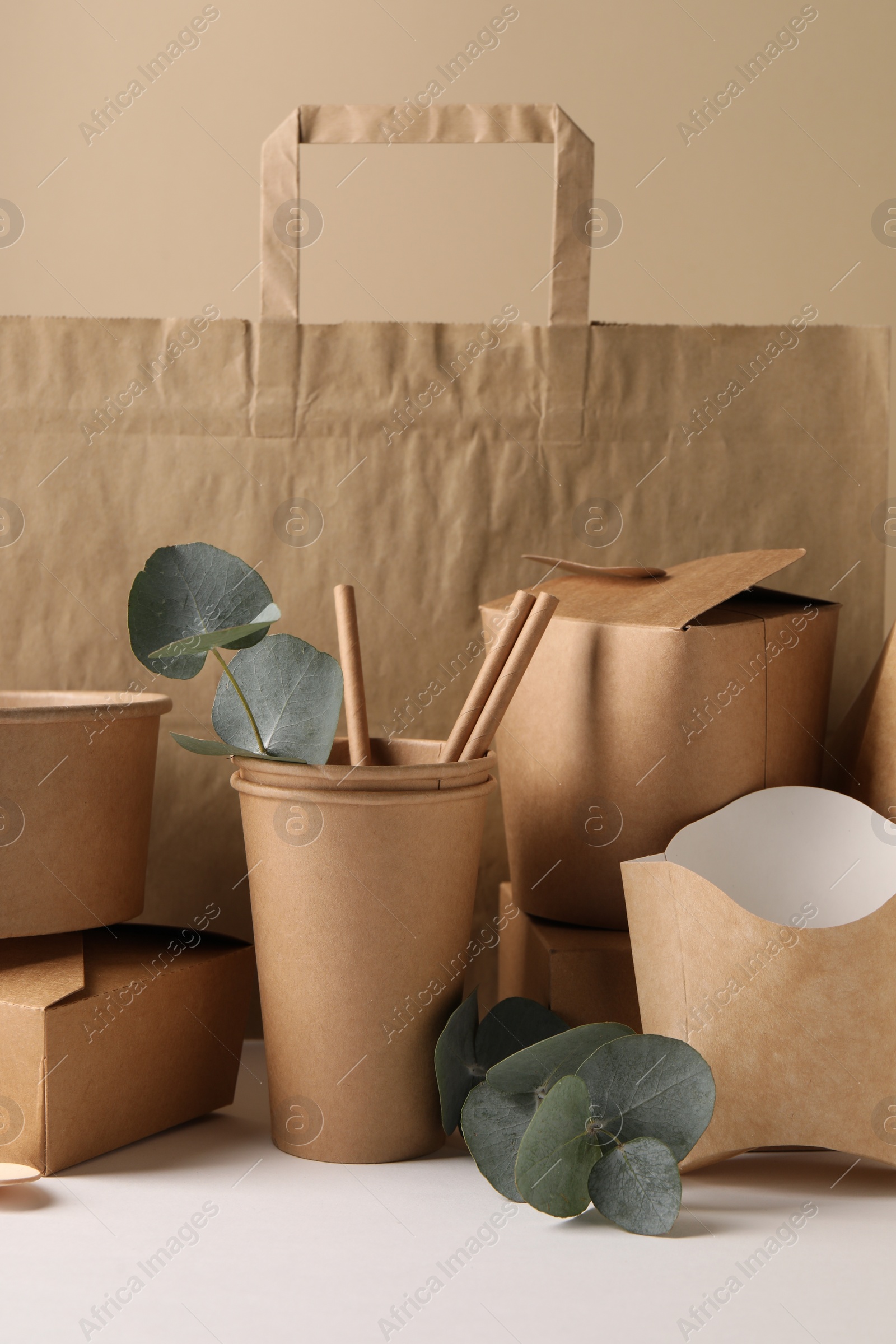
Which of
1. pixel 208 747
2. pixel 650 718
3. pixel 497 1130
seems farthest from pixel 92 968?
pixel 650 718

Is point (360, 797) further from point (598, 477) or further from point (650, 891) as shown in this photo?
point (598, 477)

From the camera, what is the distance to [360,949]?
642 millimetres

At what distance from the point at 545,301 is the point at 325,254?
0.26 metres

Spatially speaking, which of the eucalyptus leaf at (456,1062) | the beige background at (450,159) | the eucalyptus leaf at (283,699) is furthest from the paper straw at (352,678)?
the beige background at (450,159)

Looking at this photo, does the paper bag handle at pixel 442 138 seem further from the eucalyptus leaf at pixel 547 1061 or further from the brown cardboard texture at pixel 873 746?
the eucalyptus leaf at pixel 547 1061

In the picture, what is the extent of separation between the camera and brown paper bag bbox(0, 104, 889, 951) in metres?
0.88

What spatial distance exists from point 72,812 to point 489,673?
0.27 m

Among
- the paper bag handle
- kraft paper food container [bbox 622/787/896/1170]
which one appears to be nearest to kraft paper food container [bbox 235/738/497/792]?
kraft paper food container [bbox 622/787/896/1170]

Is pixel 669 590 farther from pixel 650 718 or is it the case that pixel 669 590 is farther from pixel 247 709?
pixel 247 709

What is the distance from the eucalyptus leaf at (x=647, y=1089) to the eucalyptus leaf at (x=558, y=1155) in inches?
0.8

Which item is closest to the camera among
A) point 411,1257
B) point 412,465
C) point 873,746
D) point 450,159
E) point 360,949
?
point 411,1257

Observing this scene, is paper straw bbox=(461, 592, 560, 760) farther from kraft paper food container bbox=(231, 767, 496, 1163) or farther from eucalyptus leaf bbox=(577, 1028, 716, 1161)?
eucalyptus leaf bbox=(577, 1028, 716, 1161)

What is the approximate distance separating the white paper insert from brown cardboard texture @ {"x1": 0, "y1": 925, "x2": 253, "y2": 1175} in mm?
312

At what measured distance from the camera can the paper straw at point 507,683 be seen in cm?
68
